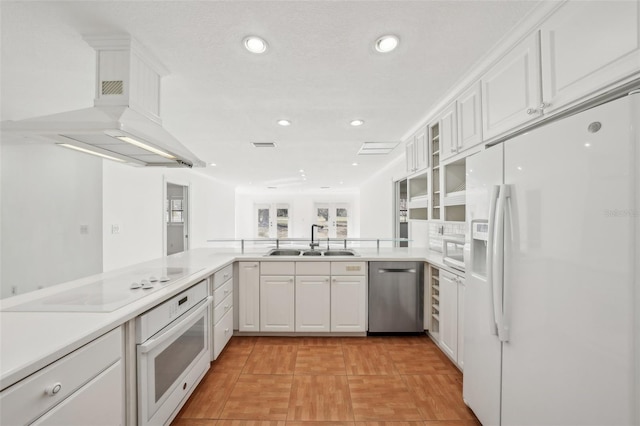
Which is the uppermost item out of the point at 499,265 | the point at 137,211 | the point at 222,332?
the point at 137,211

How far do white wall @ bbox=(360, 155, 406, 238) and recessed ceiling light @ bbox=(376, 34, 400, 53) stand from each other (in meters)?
3.03

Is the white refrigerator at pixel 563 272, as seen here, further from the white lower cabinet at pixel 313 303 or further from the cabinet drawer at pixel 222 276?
the cabinet drawer at pixel 222 276

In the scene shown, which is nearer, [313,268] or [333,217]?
[313,268]

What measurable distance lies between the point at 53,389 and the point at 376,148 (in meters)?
3.73

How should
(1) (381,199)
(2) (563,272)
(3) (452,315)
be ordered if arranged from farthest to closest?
(1) (381,199), (3) (452,315), (2) (563,272)

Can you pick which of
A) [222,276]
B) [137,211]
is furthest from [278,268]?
[137,211]

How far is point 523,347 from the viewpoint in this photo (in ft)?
3.94

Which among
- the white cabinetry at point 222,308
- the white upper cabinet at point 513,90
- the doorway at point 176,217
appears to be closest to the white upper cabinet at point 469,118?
the white upper cabinet at point 513,90

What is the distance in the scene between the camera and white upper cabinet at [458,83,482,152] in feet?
5.96

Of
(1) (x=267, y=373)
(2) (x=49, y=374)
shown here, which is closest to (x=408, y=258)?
(1) (x=267, y=373)

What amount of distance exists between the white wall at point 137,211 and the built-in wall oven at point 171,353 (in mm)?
2738

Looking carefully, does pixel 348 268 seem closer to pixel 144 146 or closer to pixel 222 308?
pixel 222 308

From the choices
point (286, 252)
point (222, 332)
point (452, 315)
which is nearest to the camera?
point (452, 315)

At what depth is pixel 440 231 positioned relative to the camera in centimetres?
327
